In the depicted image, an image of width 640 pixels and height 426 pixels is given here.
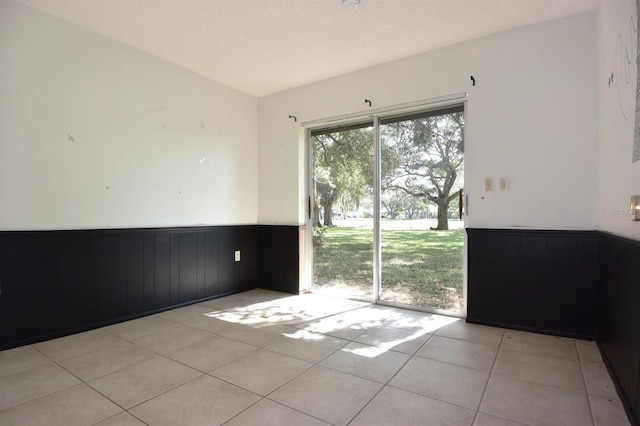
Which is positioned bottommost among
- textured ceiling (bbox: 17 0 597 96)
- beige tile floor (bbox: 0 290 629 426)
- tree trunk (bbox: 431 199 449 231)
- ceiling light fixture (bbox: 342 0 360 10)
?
beige tile floor (bbox: 0 290 629 426)

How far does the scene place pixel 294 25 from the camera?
285 cm

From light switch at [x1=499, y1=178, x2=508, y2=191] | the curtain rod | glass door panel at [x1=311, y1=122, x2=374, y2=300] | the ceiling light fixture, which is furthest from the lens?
glass door panel at [x1=311, y1=122, x2=374, y2=300]

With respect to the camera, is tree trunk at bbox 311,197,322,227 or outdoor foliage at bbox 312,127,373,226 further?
tree trunk at bbox 311,197,322,227

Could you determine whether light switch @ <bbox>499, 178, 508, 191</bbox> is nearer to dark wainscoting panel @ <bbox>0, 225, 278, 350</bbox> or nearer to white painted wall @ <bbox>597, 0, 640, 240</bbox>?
white painted wall @ <bbox>597, 0, 640, 240</bbox>

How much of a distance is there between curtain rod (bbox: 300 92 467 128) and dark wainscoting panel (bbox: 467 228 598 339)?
135 cm

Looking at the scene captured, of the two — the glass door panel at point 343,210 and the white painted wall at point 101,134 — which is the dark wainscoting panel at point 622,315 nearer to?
the glass door panel at point 343,210

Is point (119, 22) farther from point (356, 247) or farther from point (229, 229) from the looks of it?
point (356, 247)

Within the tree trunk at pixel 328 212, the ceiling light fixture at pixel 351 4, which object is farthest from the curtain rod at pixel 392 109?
the ceiling light fixture at pixel 351 4

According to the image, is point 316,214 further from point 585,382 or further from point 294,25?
point 585,382

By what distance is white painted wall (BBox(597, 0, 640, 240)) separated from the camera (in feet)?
5.54

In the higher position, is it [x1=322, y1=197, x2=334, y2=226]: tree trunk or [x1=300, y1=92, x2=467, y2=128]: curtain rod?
[x1=300, y1=92, x2=467, y2=128]: curtain rod

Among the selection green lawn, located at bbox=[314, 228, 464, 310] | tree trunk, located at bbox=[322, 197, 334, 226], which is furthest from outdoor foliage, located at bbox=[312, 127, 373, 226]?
green lawn, located at bbox=[314, 228, 464, 310]

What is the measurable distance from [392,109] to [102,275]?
11.3 feet

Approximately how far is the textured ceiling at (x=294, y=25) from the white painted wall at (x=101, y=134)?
8.9 inches
